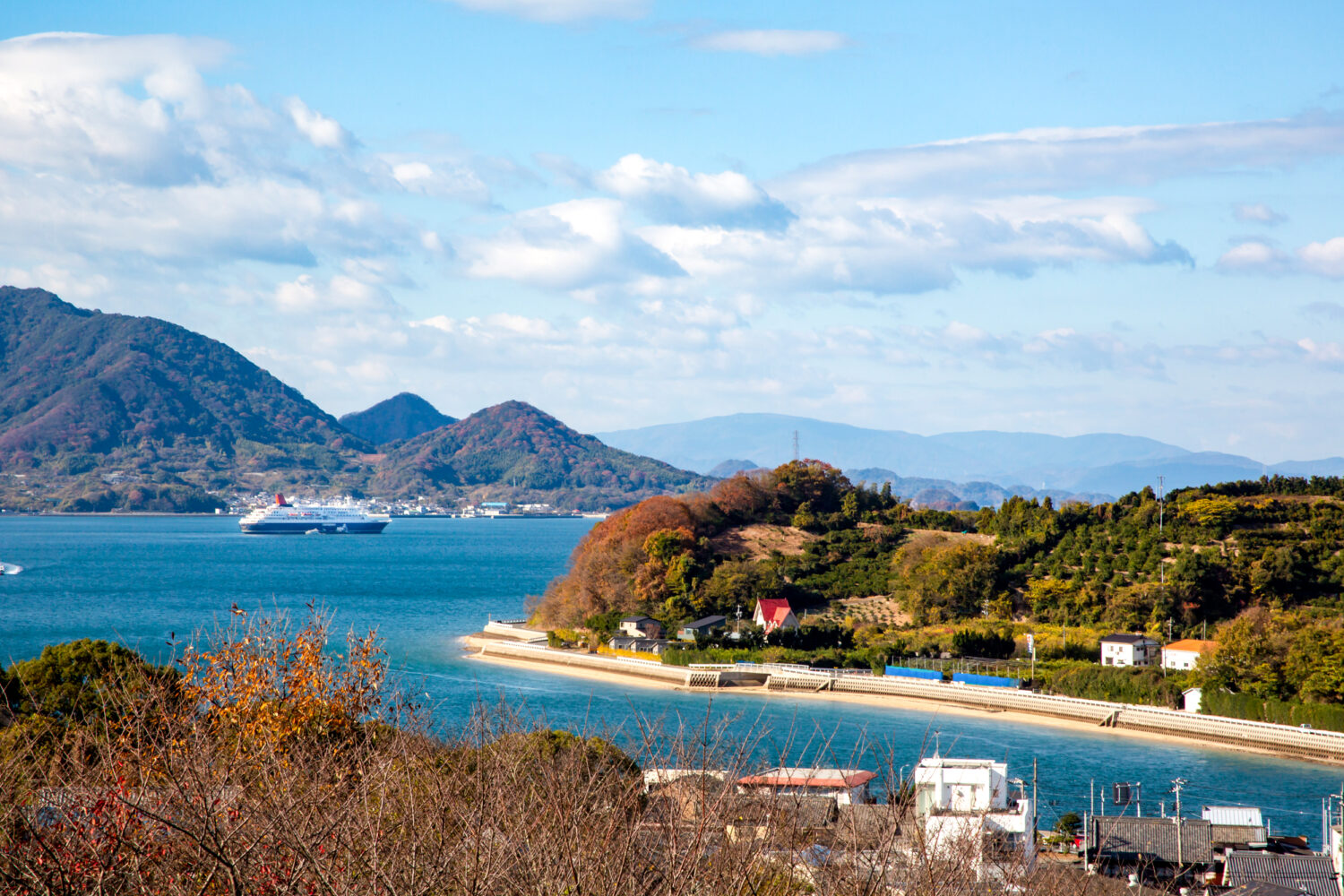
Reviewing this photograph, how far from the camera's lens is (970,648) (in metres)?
29.7

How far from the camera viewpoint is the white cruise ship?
323 feet

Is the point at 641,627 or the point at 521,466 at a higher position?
the point at 521,466

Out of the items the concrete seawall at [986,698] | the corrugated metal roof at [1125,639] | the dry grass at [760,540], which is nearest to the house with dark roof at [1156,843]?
the concrete seawall at [986,698]

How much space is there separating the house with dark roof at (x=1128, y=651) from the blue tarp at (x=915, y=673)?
12.5 feet

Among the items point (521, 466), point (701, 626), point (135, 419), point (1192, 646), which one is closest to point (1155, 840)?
point (1192, 646)

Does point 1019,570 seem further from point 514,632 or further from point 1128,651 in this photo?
point 514,632

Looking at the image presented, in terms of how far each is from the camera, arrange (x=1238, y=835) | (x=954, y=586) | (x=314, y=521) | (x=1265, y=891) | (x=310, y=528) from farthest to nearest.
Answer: (x=314, y=521)
(x=310, y=528)
(x=954, y=586)
(x=1238, y=835)
(x=1265, y=891)

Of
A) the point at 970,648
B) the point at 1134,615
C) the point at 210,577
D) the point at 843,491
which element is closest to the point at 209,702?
the point at 970,648

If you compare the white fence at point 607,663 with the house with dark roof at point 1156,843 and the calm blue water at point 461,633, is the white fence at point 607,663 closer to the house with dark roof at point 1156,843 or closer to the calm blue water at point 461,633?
the calm blue water at point 461,633

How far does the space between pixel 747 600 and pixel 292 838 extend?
30.9 metres

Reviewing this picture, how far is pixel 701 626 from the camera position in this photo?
107 ft

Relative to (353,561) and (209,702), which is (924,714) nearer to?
(209,702)

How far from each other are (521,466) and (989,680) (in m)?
151

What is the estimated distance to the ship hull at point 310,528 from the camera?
97.4 m
